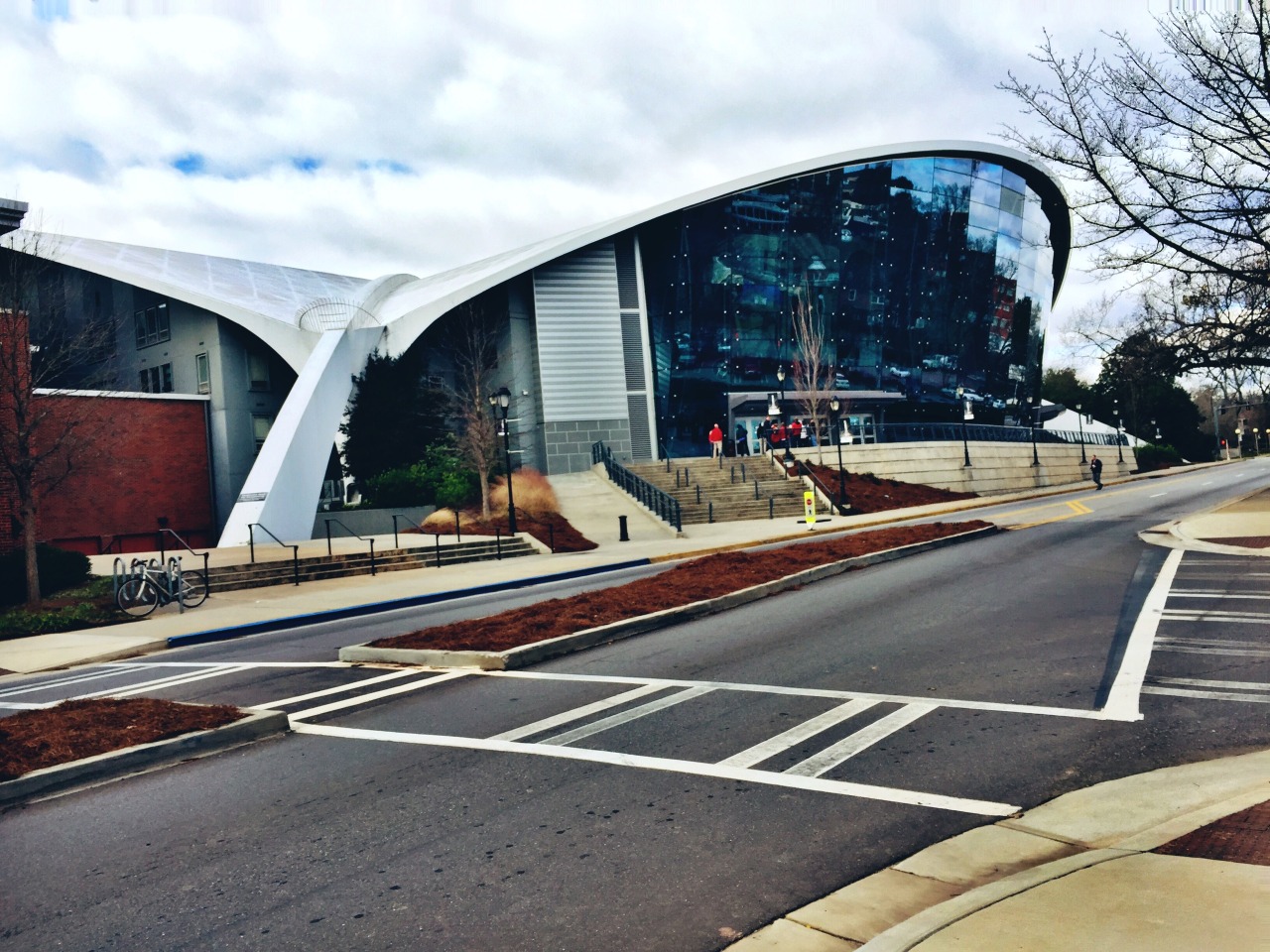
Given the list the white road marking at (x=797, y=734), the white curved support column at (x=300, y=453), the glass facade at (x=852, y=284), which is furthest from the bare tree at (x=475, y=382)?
the white road marking at (x=797, y=734)

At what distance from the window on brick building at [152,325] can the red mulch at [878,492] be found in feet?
Result: 105

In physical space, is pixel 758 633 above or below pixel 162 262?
below

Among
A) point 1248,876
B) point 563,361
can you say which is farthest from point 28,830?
point 563,361

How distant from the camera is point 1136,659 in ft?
28.2

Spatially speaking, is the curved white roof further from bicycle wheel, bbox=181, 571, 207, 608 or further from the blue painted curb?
the blue painted curb

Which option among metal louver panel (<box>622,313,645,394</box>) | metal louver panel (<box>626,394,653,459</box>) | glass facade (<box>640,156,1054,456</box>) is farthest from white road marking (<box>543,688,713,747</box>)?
glass facade (<box>640,156,1054,456</box>)

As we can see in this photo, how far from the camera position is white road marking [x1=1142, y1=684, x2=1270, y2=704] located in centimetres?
711

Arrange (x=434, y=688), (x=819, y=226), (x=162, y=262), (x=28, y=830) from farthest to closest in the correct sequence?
(x=819, y=226), (x=162, y=262), (x=434, y=688), (x=28, y=830)

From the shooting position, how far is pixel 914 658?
9.09m

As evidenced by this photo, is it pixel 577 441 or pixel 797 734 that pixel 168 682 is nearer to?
pixel 797 734

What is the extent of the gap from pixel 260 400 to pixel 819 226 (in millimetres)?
34234

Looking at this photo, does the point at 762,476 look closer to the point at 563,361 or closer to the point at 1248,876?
the point at 563,361

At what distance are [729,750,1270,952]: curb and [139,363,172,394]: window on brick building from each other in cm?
4834

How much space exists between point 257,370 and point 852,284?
3572 cm
